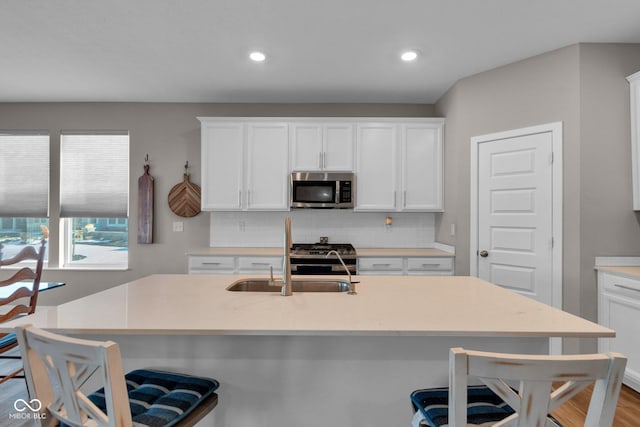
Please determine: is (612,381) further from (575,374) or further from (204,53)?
(204,53)

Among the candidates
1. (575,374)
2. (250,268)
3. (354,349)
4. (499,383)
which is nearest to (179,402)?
(354,349)

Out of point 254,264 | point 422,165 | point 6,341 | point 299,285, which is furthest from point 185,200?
point 422,165

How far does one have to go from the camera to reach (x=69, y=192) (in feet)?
13.5

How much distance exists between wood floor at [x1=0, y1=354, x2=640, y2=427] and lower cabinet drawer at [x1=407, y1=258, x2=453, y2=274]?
4.69 ft

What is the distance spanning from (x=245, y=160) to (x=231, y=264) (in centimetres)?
116

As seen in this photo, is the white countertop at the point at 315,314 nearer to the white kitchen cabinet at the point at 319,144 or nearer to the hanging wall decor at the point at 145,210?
the white kitchen cabinet at the point at 319,144

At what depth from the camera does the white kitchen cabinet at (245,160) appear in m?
3.74

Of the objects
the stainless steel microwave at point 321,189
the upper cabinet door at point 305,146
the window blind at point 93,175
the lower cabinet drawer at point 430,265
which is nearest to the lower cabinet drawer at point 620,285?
the lower cabinet drawer at point 430,265

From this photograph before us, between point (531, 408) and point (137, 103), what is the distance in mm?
4688

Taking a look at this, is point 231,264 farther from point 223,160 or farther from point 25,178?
point 25,178

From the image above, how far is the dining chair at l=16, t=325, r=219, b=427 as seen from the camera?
2.76 ft

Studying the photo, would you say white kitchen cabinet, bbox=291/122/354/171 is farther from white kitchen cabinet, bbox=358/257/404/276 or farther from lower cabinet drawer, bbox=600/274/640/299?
lower cabinet drawer, bbox=600/274/640/299

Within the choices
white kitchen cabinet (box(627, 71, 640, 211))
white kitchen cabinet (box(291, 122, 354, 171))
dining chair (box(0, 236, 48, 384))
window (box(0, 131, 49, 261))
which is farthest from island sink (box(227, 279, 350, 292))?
window (box(0, 131, 49, 261))

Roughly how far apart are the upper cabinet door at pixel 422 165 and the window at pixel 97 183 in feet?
11.0
